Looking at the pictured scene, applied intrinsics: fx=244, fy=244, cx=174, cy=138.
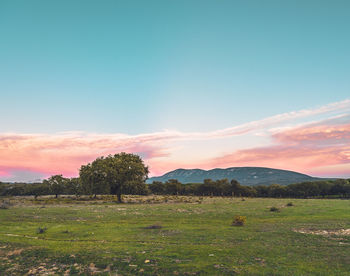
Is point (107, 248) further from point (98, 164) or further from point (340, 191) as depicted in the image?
point (340, 191)

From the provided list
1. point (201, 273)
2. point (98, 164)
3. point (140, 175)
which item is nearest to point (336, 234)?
point (201, 273)

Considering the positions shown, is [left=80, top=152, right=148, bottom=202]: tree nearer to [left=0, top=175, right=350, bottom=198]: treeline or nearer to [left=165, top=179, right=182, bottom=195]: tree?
[left=0, top=175, right=350, bottom=198]: treeline

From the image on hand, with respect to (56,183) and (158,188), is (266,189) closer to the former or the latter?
(158,188)

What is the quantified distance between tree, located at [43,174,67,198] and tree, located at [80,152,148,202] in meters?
45.5

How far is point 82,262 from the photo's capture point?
16828mm

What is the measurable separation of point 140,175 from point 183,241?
199ft

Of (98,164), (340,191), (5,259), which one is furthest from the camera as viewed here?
(340,191)

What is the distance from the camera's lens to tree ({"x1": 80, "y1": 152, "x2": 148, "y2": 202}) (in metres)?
76.4

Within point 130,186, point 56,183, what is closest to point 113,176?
point 130,186

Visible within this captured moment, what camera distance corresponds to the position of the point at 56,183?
119 m

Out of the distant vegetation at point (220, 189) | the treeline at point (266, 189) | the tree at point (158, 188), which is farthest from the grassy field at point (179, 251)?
the tree at point (158, 188)

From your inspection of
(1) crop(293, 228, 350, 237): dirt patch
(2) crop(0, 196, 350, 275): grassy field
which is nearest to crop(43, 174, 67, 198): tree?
(2) crop(0, 196, 350, 275): grassy field

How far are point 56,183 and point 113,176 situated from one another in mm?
58629

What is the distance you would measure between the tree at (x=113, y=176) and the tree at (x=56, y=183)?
45.5 m
